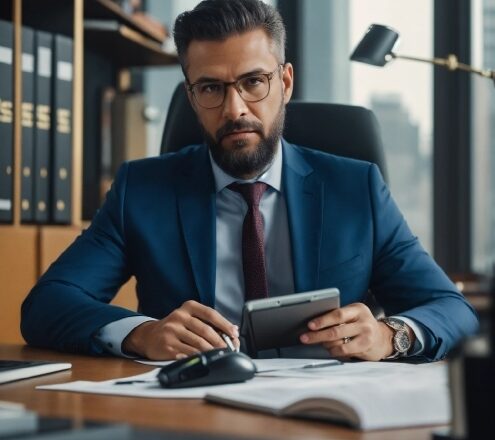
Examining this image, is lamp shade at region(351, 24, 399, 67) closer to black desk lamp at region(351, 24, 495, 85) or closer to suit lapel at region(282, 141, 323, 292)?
black desk lamp at region(351, 24, 495, 85)

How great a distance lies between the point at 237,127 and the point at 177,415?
106 cm

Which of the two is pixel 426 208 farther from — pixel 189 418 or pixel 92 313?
pixel 189 418

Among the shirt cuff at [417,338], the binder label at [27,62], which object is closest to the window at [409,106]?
the binder label at [27,62]

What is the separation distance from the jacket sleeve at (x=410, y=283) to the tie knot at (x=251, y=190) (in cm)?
24

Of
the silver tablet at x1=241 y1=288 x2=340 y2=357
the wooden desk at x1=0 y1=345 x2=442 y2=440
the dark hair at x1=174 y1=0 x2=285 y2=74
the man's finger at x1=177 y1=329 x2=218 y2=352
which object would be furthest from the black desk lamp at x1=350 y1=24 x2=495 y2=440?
the dark hair at x1=174 y1=0 x2=285 y2=74

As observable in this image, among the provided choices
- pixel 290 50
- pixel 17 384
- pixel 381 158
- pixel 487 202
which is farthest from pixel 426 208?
pixel 17 384

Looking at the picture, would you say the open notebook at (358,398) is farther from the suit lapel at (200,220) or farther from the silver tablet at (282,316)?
the suit lapel at (200,220)

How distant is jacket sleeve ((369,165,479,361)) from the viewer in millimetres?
1650

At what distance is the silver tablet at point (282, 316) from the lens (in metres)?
1.36

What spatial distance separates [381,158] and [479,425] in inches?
57.1

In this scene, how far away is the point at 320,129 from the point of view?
217 cm

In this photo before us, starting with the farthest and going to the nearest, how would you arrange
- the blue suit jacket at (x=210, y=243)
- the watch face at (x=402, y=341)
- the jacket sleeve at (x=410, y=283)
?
1. the blue suit jacket at (x=210, y=243)
2. the jacket sleeve at (x=410, y=283)
3. the watch face at (x=402, y=341)

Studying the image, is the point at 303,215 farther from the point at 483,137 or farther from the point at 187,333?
the point at 483,137

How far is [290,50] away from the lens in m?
3.65
